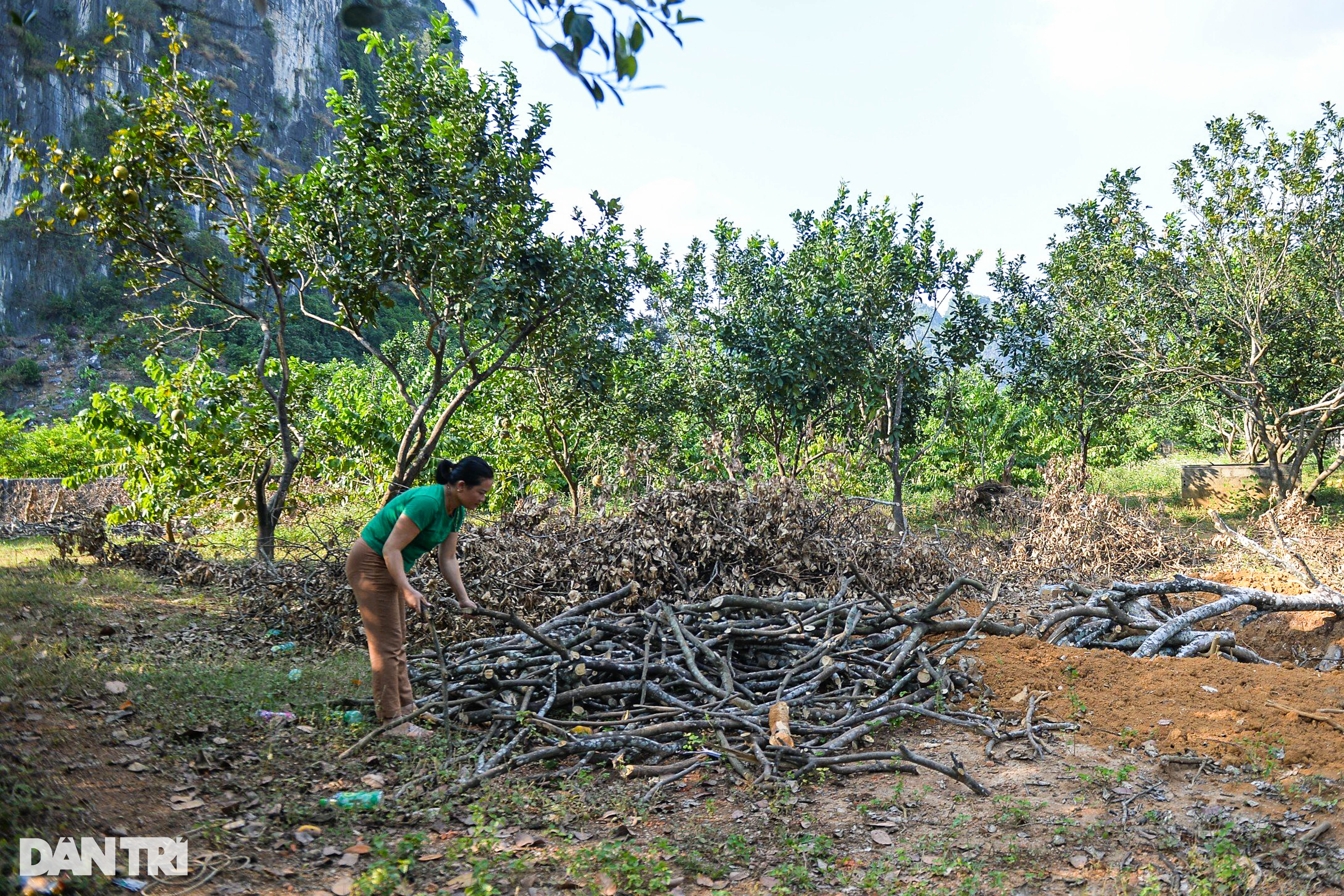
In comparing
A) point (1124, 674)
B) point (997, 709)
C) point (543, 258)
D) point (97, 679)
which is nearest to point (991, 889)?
point (997, 709)

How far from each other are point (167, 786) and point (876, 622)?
4413 millimetres

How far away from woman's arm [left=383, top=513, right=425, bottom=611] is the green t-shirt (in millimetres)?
24

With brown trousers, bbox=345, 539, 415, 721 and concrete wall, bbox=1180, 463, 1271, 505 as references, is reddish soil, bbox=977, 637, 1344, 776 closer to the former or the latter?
brown trousers, bbox=345, 539, 415, 721

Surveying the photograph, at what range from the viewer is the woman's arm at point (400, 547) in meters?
4.59

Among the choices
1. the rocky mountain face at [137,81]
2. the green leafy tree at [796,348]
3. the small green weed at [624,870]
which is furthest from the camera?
the rocky mountain face at [137,81]

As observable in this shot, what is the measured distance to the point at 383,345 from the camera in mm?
11086

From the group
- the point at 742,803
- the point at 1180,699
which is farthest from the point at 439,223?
the point at 1180,699

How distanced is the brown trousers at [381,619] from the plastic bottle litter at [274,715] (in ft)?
1.72

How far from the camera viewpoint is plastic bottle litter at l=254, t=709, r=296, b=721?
4.92 meters

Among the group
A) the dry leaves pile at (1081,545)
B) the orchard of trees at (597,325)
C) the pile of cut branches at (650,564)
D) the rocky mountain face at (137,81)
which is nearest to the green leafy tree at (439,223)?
the orchard of trees at (597,325)

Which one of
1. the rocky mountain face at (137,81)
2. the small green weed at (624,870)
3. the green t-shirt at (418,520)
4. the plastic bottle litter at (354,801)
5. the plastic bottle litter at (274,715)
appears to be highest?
the rocky mountain face at (137,81)

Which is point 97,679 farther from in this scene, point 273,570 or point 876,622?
point 876,622

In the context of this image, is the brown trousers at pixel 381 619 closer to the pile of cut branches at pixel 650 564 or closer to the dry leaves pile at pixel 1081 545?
the pile of cut branches at pixel 650 564

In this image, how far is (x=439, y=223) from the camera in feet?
29.7
